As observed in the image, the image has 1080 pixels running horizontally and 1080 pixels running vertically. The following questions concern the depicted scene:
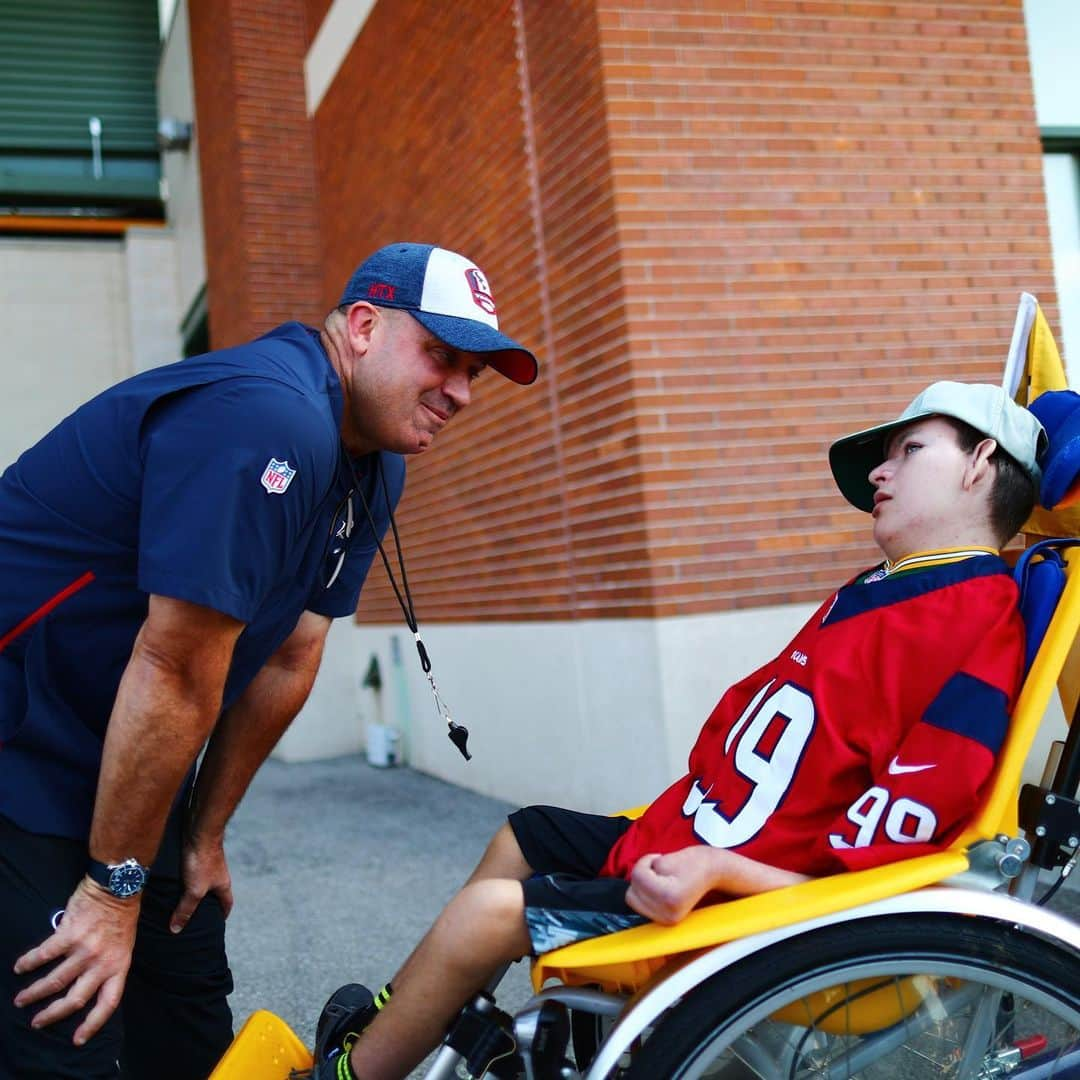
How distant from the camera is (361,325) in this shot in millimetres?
Result: 1802

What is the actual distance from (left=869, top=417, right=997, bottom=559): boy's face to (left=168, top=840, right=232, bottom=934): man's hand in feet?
4.48

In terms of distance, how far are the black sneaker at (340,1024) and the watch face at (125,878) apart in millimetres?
440

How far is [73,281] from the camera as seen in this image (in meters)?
12.6

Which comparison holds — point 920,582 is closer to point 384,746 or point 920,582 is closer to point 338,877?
point 338,877

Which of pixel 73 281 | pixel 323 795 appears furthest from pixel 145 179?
pixel 323 795

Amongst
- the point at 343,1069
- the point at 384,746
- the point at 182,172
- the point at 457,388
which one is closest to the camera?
the point at 343,1069

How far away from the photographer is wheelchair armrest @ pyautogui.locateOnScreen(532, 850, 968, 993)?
1495 millimetres

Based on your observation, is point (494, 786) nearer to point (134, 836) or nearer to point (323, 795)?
point (323, 795)

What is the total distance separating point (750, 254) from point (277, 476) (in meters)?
3.54

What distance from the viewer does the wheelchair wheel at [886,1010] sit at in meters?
1.51

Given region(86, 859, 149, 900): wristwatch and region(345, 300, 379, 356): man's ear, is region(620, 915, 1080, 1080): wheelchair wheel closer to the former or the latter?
region(86, 859, 149, 900): wristwatch

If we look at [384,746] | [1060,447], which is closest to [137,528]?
[1060,447]

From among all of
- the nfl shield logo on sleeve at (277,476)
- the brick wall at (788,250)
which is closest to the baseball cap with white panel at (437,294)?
the nfl shield logo on sleeve at (277,476)

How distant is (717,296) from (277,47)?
18.8ft
